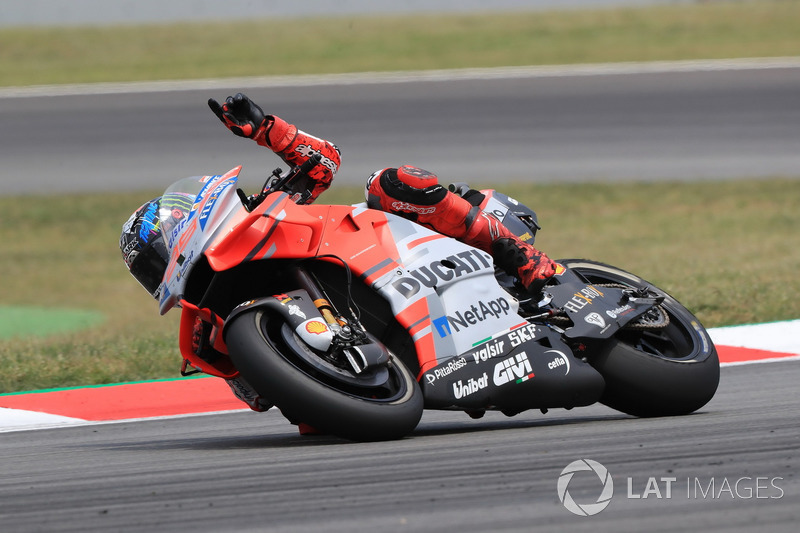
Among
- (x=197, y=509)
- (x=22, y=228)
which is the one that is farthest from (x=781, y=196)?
(x=197, y=509)

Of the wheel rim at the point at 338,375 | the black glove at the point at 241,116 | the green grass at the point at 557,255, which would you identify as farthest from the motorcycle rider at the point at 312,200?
the green grass at the point at 557,255

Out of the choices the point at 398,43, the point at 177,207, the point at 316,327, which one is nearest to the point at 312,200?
the point at 177,207

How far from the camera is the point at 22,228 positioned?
1612 centimetres

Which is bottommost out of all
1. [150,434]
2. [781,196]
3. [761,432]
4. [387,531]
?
[781,196]

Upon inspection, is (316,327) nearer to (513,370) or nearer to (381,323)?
(381,323)

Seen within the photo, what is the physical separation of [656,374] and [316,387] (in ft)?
5.72

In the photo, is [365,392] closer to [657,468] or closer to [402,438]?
[402,438]

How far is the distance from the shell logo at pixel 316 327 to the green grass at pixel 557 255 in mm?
3467

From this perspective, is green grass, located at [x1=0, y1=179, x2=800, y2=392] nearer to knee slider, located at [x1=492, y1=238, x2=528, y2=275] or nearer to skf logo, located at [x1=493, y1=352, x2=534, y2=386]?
knee slider, located at [x1=492, y1=238, x2=528, y2=275]

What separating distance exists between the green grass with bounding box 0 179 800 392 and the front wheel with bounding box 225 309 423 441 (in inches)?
135

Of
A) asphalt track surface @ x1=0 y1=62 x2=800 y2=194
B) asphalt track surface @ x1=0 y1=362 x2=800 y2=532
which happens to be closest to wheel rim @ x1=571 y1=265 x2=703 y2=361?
asphalt track surface @ x1=0 y1=362 x2=800 y2=532

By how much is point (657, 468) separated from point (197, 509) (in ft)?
4.95

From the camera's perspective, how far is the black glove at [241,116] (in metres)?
5.07
